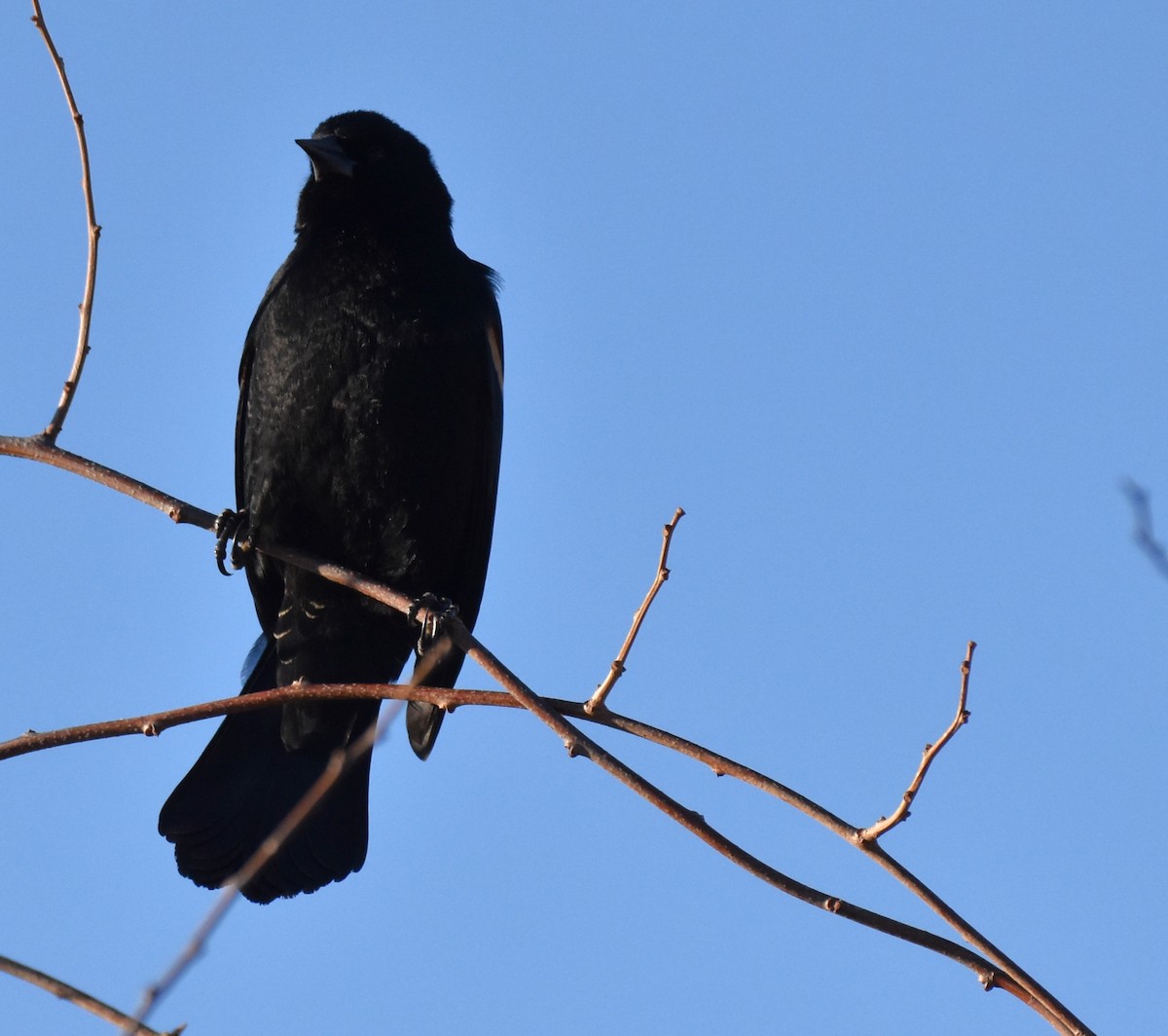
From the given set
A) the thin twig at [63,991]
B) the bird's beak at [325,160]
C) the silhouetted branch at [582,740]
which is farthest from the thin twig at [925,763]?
the bird's beak at [325,160]

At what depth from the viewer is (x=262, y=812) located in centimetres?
448

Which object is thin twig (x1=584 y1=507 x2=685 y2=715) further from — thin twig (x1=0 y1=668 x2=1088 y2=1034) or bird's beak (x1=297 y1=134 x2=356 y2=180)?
bird's beak (x1=297 y1=134 x2=356 y2=180)

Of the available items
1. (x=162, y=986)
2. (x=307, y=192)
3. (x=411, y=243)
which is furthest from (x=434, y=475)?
(x=162, y=986)

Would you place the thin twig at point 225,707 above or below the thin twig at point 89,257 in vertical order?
below

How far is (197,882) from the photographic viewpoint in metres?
4.26

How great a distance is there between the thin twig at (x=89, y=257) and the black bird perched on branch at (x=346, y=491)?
1.48 metres

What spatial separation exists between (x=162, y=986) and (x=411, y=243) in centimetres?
365

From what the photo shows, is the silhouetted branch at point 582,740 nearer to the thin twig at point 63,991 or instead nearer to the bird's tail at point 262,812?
the thin twig at point 63,991

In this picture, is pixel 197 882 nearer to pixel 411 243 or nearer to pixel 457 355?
pixel 457 355

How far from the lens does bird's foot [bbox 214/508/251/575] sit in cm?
460

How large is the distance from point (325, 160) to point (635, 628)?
297cm

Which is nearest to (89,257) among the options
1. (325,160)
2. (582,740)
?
(582,740)

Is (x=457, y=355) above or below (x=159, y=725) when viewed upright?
above

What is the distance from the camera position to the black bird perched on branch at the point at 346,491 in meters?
4.54
